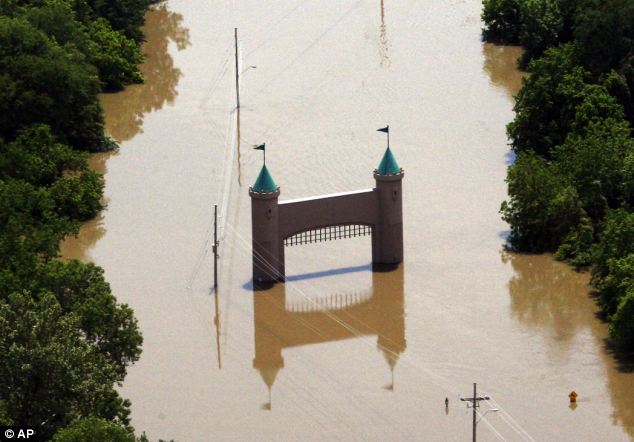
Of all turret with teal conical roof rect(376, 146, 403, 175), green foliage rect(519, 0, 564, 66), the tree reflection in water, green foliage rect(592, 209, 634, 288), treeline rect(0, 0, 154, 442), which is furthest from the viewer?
green foliage rect(519, 0, 564, 66)

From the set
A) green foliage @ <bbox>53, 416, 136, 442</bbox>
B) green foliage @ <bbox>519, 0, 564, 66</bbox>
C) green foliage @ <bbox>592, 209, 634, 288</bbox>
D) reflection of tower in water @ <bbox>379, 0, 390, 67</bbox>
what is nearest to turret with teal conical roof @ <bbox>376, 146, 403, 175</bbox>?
green foliage @ <bbox>592, 209, 634, 288</bbox>

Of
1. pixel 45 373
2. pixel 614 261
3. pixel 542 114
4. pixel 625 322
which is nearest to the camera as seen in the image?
pixel 45 373

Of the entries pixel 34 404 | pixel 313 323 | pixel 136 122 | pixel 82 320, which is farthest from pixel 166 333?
pixel 136 122

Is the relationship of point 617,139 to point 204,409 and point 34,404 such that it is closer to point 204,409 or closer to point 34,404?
point 204,409

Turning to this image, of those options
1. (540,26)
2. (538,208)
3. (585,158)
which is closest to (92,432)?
(538,208)

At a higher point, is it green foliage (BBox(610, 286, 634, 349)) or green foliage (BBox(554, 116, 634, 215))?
green foliage (BBox(554, 116, 634, 215))

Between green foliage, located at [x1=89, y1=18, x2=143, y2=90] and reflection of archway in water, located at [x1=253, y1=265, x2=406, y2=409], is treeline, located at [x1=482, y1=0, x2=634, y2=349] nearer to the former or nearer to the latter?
reflection of archway in water, located at [x1=253, y1=265, x2=406, y2=409]

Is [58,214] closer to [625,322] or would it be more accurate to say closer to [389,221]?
[389,221]
